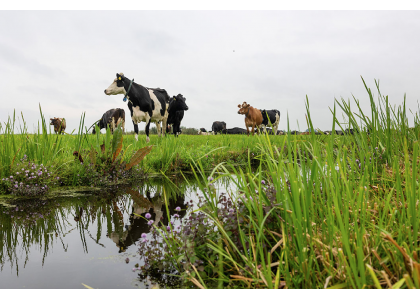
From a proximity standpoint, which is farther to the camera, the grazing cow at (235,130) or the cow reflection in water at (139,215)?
the grazing cow at (235,130)

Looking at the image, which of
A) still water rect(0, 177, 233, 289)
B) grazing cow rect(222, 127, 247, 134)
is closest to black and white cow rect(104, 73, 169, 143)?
still water rect(0, 177, 233, 289)

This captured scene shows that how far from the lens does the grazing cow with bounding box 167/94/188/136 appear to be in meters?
12.4

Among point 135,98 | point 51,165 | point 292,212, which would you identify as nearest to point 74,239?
point 292,212

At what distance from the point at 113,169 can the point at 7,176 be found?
4.49 feet

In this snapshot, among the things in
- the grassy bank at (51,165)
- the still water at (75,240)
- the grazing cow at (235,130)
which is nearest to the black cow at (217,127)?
the grazing cow at (235,130)

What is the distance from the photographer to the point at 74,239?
219cm

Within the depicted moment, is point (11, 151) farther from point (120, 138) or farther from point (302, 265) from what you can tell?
point (302, 265)

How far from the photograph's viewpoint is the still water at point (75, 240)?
1632mm

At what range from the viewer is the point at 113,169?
176 inches

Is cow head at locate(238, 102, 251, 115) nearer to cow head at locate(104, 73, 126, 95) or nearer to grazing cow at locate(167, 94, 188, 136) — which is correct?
grazing cow at locate(167, 94, 188, 136)

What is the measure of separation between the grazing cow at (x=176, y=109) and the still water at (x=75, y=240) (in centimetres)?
917

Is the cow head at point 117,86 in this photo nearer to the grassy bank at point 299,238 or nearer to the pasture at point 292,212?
the pasture at point 292,212

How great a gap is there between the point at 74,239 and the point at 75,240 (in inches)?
0.9

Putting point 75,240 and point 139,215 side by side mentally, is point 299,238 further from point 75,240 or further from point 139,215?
point 75,240
